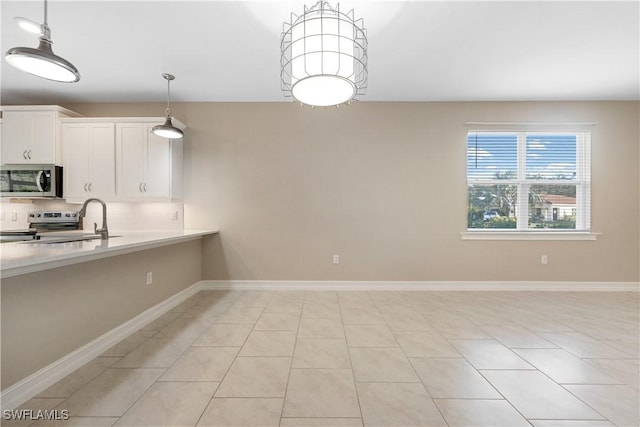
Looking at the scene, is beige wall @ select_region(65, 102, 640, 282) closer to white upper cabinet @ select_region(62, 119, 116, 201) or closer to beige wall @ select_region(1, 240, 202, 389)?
white upper cabinet @ select_region(62, 119, 116, 201)

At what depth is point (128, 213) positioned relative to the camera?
369 cm

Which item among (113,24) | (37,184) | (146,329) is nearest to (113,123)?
(37,184)

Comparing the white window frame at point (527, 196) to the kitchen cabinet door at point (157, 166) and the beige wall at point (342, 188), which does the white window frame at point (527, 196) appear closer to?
the beige wall at point (342, 188)

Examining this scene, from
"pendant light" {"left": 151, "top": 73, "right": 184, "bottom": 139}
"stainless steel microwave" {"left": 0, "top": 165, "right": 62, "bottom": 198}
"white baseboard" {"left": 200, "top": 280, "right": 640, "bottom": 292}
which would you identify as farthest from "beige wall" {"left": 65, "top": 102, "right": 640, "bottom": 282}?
"stainless steel microwave" {"left": 0, "top": 165, "right": 62, "bottom": 198}

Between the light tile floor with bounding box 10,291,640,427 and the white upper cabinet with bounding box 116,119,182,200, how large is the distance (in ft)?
5.23

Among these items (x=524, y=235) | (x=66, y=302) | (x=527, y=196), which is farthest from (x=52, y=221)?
(x=527, y=196)

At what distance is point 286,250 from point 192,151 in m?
1.94

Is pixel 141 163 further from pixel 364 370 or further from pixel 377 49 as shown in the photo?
pixel 364 370

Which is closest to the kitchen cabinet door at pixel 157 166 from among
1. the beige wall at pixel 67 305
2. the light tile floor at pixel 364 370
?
Answer: the beige wall at pixel 67 305

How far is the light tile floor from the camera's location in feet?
4.68

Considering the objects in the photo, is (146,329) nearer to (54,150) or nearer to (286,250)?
(286,250)

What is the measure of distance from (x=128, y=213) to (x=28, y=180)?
112cm

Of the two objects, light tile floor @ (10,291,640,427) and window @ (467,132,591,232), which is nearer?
light tile floor @ (10,291,640,427)

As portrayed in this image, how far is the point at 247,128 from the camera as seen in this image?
3.79 m
